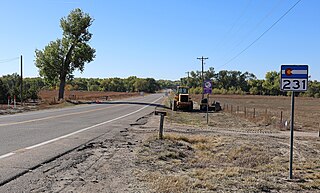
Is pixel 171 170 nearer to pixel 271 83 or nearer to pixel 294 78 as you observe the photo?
pixel 294 78

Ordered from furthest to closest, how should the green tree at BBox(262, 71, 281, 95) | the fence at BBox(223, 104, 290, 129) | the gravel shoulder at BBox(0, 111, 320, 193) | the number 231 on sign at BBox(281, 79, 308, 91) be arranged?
the green tree at BBox(262, 71, 281, 95) < the fence at BBox(223, 104, 290, 129) < the number 231 on sign at BBox(281, 79, 308, 91) < the gravel shoulder at BBox(0, 111, 320, 193)

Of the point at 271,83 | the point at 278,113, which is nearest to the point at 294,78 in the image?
the point at 278,113

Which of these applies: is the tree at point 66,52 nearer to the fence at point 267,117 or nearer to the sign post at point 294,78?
the fence at point 267,117

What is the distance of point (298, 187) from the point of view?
24.8ft

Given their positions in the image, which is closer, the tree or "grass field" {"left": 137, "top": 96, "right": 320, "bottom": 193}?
"grass field" {"left": 137, "top": 96, "right": 320, "bottom": 193}

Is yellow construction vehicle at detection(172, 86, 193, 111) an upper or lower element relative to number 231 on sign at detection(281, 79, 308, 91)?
lower

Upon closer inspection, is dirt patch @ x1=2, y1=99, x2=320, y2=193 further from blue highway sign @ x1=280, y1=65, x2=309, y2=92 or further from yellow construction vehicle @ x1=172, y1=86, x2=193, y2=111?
yellow construction vehicle @ x1=172, y1=86, x2=193, y2=111

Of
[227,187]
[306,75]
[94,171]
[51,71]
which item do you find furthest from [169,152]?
[51,71]

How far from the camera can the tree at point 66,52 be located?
61656mm

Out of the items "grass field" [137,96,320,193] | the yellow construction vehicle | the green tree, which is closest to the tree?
the yellow construction vehicle

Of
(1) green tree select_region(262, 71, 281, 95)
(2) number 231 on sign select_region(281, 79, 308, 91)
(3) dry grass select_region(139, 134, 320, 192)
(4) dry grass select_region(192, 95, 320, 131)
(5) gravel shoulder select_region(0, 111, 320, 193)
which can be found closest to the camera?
(5) gravel shoulder select_region(0, 111, 320, 193)

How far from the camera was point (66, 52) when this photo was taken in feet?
205

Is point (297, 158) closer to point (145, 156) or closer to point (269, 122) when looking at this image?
point (145, 156)

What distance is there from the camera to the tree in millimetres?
61656
